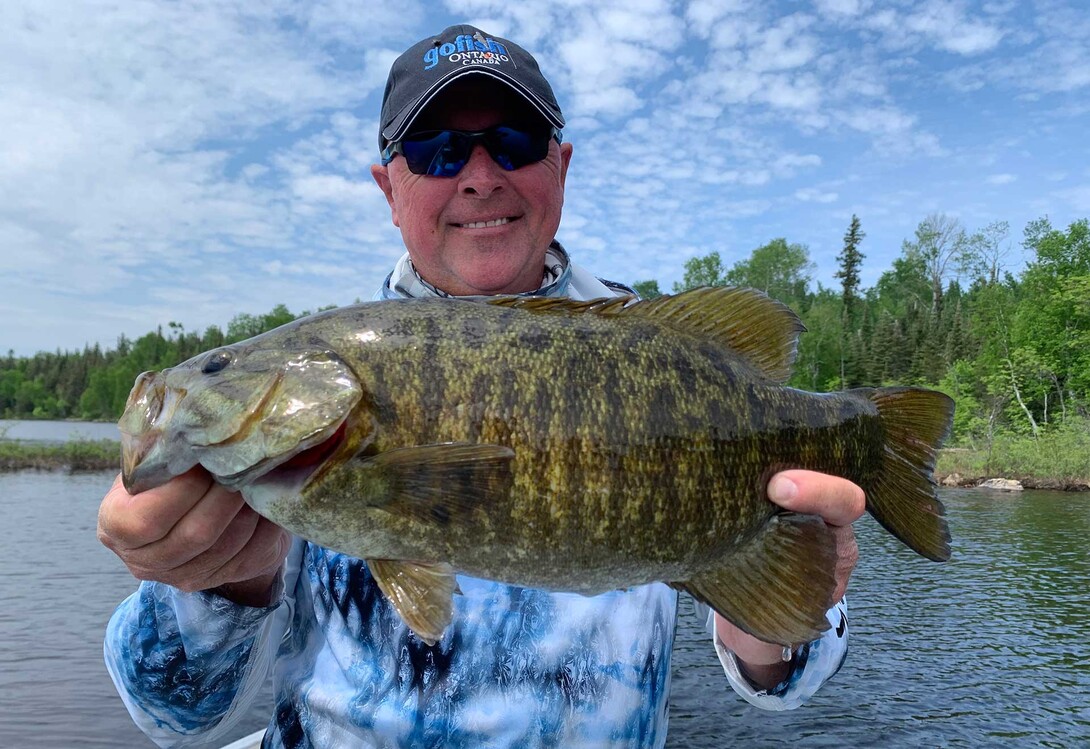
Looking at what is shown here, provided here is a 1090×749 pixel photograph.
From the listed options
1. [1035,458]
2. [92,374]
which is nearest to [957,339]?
[1035,458]

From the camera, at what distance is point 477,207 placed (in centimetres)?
338

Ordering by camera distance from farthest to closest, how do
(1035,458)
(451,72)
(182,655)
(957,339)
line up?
(957,339)
(1035,458)
(451,72)
(182,655)

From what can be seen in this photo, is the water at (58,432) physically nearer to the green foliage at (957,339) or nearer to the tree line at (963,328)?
the green foliage at (957,339)

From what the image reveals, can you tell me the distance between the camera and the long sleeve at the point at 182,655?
8.60ft

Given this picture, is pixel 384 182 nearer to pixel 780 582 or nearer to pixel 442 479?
pixel 442 479

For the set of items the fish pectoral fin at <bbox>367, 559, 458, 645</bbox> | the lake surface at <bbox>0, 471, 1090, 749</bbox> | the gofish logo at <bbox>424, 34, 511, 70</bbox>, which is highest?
the gofish logo at <bbox>424, 34, 511, 70</bbox>

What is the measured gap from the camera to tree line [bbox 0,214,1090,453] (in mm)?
48500

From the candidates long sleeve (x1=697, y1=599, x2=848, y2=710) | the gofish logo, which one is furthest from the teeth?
long sleeve (x1=697, y1=599, x2=848, y2=710)

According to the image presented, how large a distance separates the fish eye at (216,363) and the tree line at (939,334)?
2744cm

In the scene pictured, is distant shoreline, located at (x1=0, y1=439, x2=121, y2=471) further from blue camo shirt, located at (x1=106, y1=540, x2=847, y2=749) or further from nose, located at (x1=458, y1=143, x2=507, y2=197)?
nose, located at (x1=458, y1=143, x2=507, y2=197)

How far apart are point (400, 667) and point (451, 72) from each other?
8.24 feet

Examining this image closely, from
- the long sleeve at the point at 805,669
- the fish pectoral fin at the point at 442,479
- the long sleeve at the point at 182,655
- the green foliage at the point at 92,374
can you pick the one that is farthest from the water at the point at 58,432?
the fish pectoral fin at the point at 442,479

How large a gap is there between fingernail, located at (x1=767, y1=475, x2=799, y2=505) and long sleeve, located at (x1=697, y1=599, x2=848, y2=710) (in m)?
0.87

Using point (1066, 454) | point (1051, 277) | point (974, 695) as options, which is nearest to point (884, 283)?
point (1051, 277)
